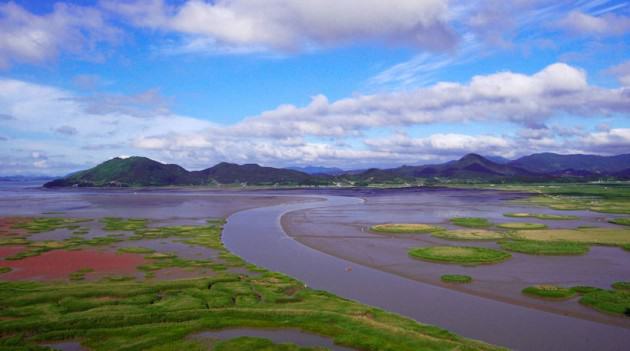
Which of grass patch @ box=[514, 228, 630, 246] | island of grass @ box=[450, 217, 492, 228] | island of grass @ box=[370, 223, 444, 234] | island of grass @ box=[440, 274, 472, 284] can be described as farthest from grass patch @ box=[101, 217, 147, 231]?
grass patch @ box=[514, 228, 630, 246]

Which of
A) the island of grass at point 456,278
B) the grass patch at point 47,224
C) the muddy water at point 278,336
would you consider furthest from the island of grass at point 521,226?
the grass patch at point 47,224

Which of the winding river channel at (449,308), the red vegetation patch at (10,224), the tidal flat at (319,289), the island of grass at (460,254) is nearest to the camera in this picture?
the winding river channel at (449,308)

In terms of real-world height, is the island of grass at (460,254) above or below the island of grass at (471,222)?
below

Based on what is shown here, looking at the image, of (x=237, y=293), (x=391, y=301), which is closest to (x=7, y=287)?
(x=237, y=293)

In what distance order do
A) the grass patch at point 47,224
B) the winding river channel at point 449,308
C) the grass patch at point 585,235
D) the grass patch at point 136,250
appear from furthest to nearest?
the grass patch at point 47,224 → the grass patch at point 585,235 → the grass patch at point 136,250 → the winding river channel at point 449,308

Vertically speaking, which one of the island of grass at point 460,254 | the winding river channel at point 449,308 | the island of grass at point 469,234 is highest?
the island of grass at point 469,234

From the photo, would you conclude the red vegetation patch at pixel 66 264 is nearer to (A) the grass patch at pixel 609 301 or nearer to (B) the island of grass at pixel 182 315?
(B) the island of grass at pixel 182 315

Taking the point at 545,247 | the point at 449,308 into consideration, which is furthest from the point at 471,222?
the point at 449,308

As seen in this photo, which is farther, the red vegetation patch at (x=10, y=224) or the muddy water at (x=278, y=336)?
the red vegetation patch at (x=10, y=224)
